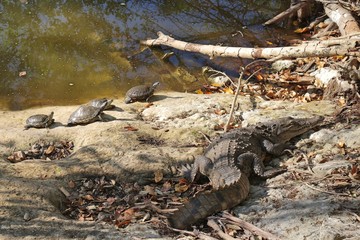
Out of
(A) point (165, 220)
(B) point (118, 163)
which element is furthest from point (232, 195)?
(B) point (118, 163)

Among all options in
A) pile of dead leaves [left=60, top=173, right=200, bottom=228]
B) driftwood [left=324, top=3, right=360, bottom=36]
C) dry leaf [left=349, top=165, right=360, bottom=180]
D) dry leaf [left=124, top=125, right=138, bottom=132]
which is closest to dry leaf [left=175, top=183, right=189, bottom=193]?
Result: pile of dead leaves [left=60, top=173, right=200, bottom=228]

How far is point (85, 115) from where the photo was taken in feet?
23.7

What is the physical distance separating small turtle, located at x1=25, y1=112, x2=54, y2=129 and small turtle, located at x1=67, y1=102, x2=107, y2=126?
14.7 inches

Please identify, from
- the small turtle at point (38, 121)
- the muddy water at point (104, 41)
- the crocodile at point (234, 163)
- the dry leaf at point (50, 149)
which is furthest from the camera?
the muddy water at point (104, 41)

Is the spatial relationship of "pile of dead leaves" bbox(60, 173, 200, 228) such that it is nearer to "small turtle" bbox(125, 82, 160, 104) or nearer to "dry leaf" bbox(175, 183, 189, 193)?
"dry leaf" bbox(175, 183, 189, 193)

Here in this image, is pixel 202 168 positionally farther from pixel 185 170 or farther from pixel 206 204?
pixel 206 204

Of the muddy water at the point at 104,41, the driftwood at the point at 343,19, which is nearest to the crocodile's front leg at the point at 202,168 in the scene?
the muddy water at the point at 104,41

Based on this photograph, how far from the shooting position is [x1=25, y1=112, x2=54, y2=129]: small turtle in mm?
7133

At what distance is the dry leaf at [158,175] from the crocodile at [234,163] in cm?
33

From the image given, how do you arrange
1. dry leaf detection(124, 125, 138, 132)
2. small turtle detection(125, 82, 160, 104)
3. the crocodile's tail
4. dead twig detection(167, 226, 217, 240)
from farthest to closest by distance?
1. small turtle detection(125, 82, 160, 104)
2. dry leaf detection(124, 125, 138, 132)
3. the crocodile's tail
4. dead twig detection(167, 226, 217, 240)

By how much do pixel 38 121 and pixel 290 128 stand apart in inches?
166

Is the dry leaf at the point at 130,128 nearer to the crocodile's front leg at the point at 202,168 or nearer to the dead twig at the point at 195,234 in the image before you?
the crocodile's front leg at the point at 202,168

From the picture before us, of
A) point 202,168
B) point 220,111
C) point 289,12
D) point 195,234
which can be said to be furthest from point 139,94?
point 289,12

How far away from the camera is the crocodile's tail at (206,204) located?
421cm
